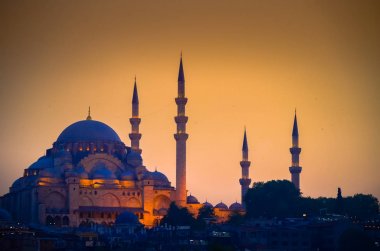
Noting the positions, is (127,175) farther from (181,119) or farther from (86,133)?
(181,119)

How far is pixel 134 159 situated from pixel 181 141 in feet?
22.8

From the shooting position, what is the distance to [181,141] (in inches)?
3009

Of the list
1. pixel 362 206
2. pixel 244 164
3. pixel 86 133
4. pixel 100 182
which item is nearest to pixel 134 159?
pixel 86 133

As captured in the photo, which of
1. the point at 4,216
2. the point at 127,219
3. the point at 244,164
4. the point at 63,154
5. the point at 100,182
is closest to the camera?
the point at 4,216

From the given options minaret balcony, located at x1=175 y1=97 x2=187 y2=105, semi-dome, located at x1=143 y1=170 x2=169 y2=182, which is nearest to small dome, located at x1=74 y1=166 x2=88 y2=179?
semi-dome, located at x1=143 y1=170 x2=169 y2=182

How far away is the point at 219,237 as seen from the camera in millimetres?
69250

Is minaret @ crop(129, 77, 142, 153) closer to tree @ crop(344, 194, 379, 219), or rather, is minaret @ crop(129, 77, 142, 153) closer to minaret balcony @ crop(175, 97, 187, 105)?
minaret balcony @ crop(175, 97, 187, 105)

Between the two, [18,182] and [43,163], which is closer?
[43,163]

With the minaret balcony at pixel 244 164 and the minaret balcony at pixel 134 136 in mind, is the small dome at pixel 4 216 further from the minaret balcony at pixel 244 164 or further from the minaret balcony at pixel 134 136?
the minaret balcony at pixel 244 164

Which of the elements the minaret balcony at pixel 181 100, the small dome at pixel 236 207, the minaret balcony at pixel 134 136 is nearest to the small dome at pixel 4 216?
the minaret balcony at pixel 134 136

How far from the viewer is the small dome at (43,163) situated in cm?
8088

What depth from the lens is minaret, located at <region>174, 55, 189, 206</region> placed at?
75.7m

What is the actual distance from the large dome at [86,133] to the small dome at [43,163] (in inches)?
63.1

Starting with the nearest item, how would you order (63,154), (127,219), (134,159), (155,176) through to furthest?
1. (127,219)
2. (63,154)
3. (155,176)
4. (134,159)
